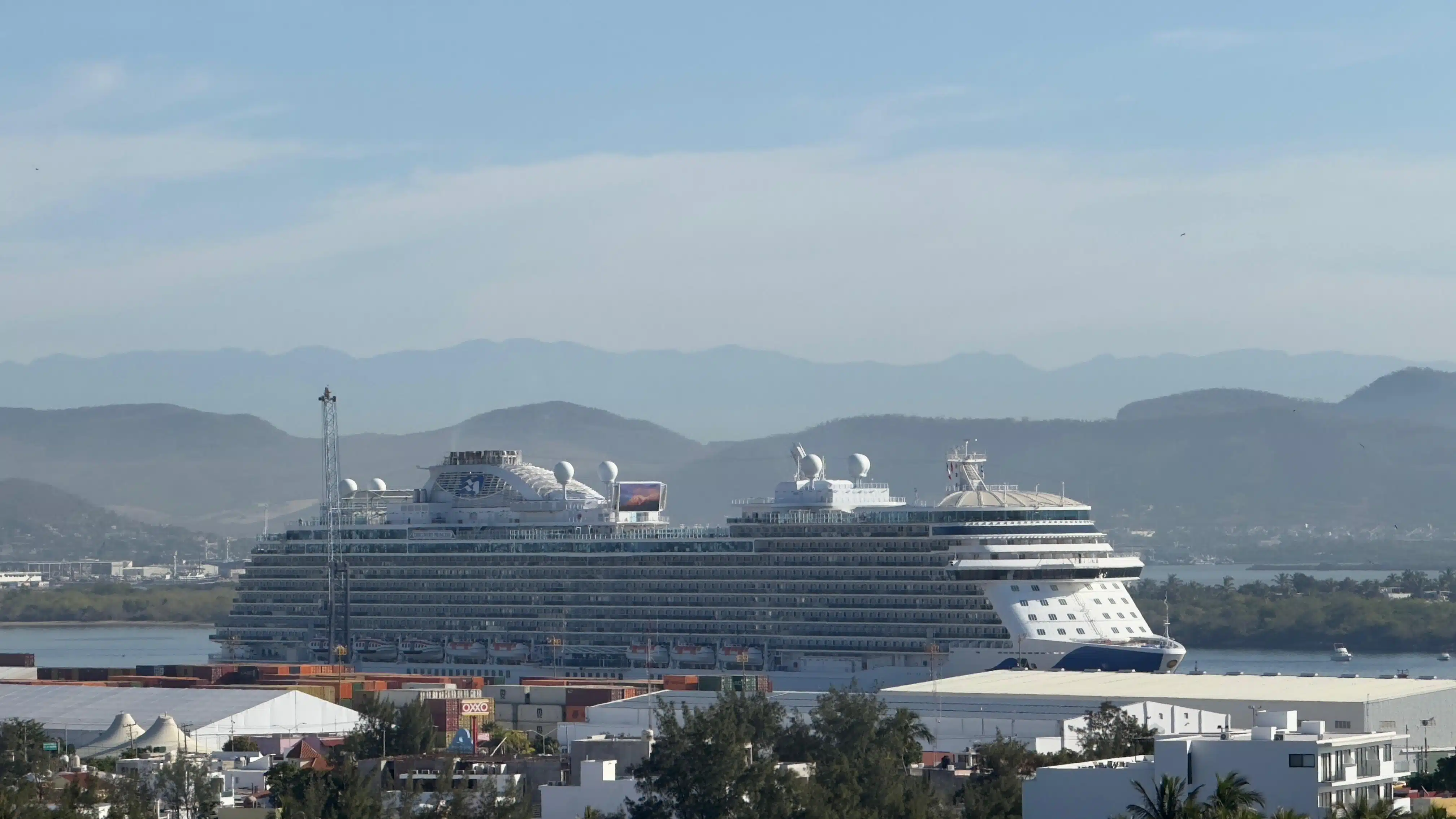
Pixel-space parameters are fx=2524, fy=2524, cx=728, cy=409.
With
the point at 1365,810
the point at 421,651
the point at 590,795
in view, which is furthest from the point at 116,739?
the point at 1365,810

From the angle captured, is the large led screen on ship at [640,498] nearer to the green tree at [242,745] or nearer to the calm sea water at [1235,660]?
the green tree at [242,745]

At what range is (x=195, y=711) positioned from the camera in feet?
277

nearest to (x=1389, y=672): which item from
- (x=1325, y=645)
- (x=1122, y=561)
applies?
(x=1325, y=645)

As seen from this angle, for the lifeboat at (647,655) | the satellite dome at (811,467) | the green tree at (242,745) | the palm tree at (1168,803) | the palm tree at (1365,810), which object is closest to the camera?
the palm tree at (1365,810)

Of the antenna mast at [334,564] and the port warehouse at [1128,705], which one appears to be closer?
the port warehouse at [1128,705]

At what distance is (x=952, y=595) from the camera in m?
92.9

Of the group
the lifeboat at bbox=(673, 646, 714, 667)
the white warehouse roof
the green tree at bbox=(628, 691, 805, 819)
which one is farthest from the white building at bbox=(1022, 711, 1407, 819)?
the lifeboat at bbox=(673, 646, 714, 667)

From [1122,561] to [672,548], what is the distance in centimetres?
1974

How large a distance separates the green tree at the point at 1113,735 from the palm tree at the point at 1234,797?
9.90 metres

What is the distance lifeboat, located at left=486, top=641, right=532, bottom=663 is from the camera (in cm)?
10794

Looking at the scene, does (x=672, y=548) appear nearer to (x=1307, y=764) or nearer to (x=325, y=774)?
(x=325, y=774)

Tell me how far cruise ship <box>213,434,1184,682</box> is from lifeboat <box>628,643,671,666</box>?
9 cm

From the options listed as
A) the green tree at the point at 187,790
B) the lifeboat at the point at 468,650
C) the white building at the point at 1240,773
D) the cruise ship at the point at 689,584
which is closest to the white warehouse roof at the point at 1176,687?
the cruise ship at the point at 689,584

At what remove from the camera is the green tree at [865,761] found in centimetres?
4922
